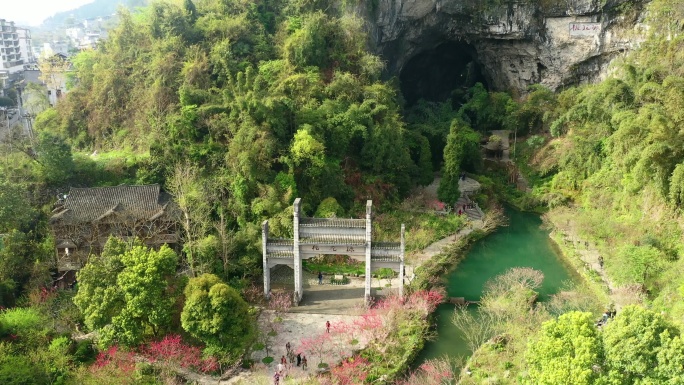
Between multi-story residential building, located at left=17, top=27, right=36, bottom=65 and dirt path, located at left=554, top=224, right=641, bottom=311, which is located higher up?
multi-story residential building, located at left=17, top=27, right=36, bottom=65

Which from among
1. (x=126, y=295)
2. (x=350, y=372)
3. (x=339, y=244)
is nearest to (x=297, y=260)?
(x=339, y=244)

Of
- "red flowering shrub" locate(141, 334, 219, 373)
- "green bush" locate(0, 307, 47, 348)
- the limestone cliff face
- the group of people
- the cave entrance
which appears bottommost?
the group of people

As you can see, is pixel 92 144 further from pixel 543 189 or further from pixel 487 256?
pixel 543 189

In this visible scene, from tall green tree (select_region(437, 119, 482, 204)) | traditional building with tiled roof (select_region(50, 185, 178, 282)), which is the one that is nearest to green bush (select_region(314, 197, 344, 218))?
traditional building with tiled roof (select_region(50, 185, 178, 282))

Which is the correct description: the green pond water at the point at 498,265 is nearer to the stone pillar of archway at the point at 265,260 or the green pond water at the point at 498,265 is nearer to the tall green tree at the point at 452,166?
the tall green tree at the point at 452,166

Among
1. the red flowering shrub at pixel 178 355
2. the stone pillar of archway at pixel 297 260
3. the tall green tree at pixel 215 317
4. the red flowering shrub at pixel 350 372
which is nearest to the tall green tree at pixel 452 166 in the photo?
the stone pillar of archway at pixel 297 260

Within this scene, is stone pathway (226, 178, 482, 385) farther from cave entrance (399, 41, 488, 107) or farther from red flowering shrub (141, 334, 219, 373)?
cave entrance (399, 41, 488, 107)

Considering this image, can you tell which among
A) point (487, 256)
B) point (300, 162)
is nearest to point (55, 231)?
point (300, 162)
